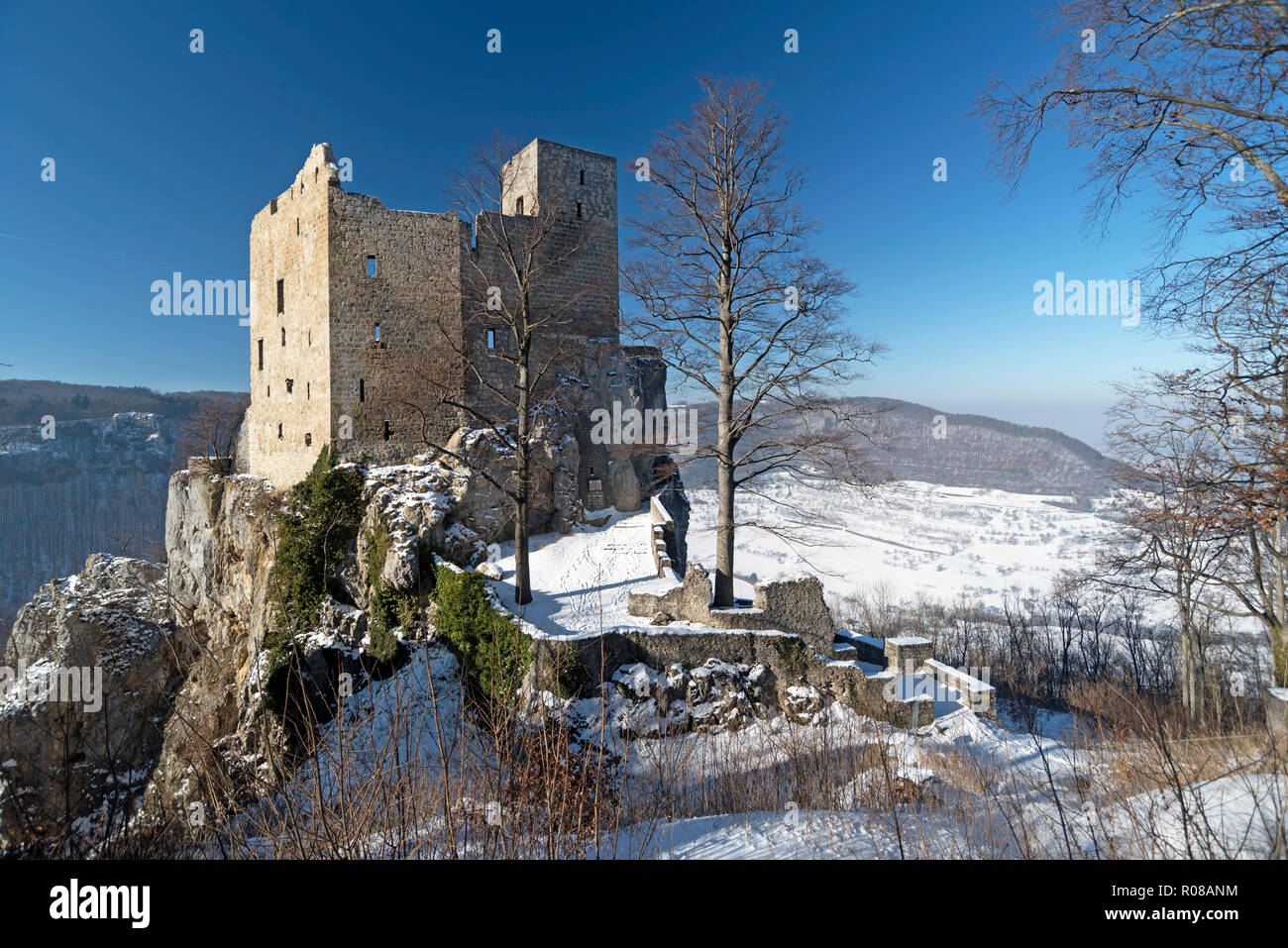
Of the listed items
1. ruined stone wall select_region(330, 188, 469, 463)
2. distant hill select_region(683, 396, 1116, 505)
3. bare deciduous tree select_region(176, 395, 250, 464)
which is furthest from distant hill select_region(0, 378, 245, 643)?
distant hill select_region(683, 396, 1116, 505)

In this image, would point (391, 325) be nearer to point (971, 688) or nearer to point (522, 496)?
point (522, 496)

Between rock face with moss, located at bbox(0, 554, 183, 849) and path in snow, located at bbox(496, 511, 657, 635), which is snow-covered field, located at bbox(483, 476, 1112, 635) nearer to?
path in snow, located at bbox(496, 511, 657, 635)

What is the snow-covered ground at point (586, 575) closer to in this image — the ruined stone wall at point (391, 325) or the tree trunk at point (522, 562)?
the tree trunk at point (522, 562)

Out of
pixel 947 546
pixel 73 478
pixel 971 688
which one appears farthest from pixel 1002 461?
pixel 73 478

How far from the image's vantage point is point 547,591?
13.0 metres

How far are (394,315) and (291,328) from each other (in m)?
3.77

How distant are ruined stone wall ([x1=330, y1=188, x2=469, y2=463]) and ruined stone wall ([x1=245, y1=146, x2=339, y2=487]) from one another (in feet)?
1.37

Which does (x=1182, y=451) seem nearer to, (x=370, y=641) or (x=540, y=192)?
(x=370, y=641)

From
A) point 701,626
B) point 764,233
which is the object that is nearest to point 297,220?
point 764,233

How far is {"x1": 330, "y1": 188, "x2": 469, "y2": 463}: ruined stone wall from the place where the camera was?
1579 centimetres

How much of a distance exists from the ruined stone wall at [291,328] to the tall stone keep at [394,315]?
0.20 ft

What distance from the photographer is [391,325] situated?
1625 cm

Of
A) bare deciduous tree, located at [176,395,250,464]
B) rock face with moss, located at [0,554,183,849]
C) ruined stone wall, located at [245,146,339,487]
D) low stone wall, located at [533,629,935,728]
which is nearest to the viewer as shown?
low stone wall, located at [533,629,935,728]
